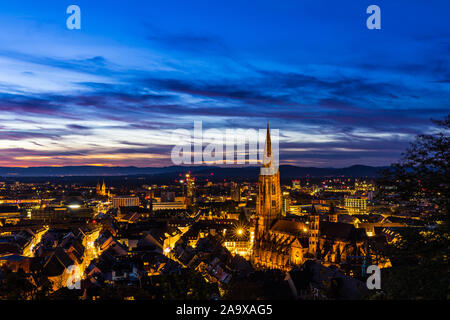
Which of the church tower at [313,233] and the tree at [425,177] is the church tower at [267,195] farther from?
the tree at [425,177]

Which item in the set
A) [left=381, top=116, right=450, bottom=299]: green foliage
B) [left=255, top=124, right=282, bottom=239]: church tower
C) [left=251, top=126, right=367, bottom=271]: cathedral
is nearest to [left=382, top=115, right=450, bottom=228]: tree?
[left=381, top=116, right=450, bottom=299]: green foliage

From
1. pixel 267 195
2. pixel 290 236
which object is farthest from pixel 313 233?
pixel 267 195

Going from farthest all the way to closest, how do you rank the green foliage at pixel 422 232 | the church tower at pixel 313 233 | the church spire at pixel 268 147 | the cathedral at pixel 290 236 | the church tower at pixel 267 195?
the church spire at pixel 268 147, the church tower at pixel 267 195, the church tower at pixel 313 233, the cathedral at pixel 290 236, the green foliage at pixel 422 232

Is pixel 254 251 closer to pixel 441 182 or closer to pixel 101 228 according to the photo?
pixel 101 228

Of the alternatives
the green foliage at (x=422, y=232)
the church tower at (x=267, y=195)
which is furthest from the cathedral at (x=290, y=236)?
the green foliage at (x=422, y=232)

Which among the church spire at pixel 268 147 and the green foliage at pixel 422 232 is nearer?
the green foliage at pixel 422 232

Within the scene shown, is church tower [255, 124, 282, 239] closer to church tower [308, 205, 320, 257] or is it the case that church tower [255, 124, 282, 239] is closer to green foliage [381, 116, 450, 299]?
church tower [308, 205, 320, 257]

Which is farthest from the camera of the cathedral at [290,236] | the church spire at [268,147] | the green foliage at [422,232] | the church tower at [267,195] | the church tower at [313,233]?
the church spire at [268,147]
